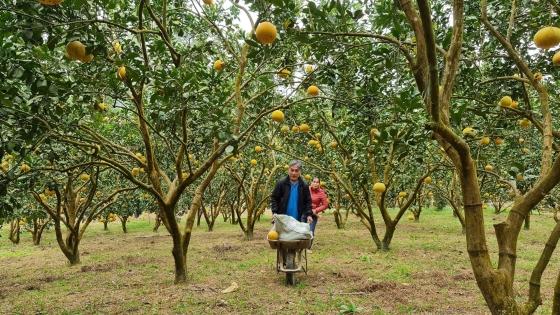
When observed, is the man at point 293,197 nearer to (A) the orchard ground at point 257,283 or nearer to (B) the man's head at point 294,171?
(B) the man's head at point 294,171

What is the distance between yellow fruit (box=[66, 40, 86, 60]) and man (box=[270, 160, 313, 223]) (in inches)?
121

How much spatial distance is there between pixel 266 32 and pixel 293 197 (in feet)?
9.81

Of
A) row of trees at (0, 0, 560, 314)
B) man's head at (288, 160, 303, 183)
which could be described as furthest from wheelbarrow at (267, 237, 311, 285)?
row of trees at (0, 0, 560, 314)

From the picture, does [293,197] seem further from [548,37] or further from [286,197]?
Answer: [548,37]

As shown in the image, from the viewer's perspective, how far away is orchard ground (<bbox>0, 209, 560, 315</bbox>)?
13.0ft

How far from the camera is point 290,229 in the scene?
449cm

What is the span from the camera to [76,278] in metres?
5.71

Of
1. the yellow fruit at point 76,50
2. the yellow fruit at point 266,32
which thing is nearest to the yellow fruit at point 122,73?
the yellow fruit at point 76,50

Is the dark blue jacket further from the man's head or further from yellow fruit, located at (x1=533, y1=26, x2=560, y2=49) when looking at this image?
yellow fruit, located at (x1=533, y1=26, x2=560, y2=49)

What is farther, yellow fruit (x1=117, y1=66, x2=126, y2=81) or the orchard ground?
the orchard ground

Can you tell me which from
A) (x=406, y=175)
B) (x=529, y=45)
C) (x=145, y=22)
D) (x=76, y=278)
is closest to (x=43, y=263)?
(x=76, y=278)

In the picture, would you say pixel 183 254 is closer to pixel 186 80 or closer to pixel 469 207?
pixel 186 80

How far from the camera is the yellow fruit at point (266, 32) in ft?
8.13

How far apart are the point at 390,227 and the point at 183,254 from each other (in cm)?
425
